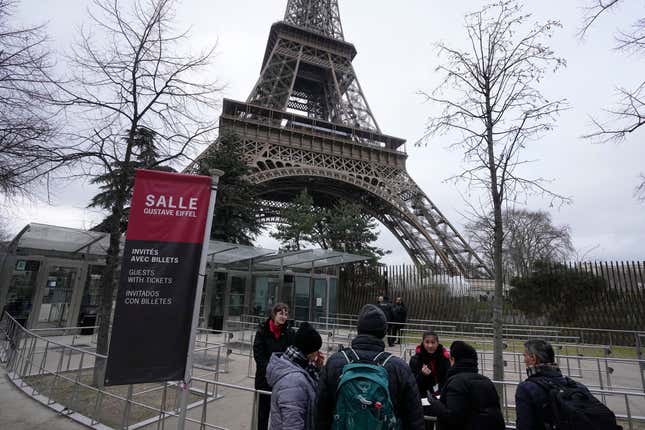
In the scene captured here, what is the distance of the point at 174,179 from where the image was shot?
3357 millimetres

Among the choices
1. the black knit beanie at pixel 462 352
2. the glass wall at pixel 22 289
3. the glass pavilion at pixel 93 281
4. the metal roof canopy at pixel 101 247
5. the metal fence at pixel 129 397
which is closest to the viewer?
the black knit beanie at pixel 462 352

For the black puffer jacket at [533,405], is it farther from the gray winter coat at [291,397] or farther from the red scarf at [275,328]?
the red scarf at [275,328]

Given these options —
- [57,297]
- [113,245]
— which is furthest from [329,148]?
[113,245]

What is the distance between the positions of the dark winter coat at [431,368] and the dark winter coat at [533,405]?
149 cm

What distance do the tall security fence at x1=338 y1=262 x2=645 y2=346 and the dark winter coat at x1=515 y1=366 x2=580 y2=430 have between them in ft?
41.3

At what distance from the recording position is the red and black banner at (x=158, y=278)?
302cm

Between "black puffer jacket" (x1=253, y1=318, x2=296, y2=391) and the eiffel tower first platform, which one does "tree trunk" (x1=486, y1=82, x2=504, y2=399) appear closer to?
"black puffer jacket" (x1=253, y1=318, x2=296, y2=391)

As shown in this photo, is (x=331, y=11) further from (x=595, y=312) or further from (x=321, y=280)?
(x=595, y=312)

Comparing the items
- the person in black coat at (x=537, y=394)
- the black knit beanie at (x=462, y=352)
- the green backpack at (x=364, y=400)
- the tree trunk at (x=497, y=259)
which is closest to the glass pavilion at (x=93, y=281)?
the tree trunk at (x=497, y=259)

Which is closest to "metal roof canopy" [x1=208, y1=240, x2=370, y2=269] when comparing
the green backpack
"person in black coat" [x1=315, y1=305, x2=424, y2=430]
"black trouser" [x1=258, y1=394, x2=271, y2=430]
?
"black trouser" [x1=258, y1=394, x2=271, y2=430]

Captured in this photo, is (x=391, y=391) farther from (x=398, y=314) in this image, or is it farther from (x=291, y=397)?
(x=398, y=314)

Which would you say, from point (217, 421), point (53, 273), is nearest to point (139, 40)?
point (217, 421)

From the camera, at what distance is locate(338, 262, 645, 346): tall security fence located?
38.9ft

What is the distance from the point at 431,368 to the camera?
12.4ft
